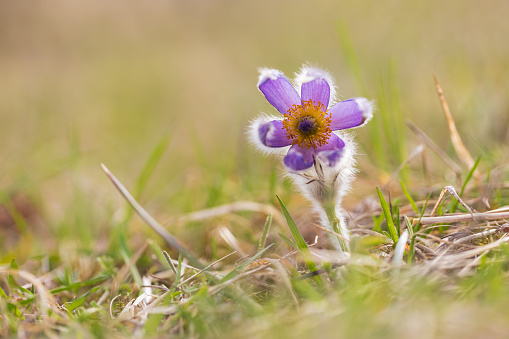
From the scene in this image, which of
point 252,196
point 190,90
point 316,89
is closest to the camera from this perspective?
point 316,89

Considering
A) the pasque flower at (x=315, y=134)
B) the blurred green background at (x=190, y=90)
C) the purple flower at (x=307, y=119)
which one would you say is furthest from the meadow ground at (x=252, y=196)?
the purple flower at (x=307, y=119)

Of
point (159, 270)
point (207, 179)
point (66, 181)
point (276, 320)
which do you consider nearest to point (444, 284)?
point (276, 320)

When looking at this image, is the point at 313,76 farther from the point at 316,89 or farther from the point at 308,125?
the point at 308,125

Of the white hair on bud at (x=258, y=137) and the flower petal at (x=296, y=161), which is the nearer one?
the flower petal at (x=296, y=161)

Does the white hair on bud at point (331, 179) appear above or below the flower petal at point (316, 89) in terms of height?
below

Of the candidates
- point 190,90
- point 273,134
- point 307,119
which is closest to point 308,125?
point 307,119

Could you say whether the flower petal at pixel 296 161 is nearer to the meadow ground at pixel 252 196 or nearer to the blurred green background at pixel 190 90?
the meadow ground at pixel 252 196

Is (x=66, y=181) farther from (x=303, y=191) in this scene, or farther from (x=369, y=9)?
(x=369, y=9)
